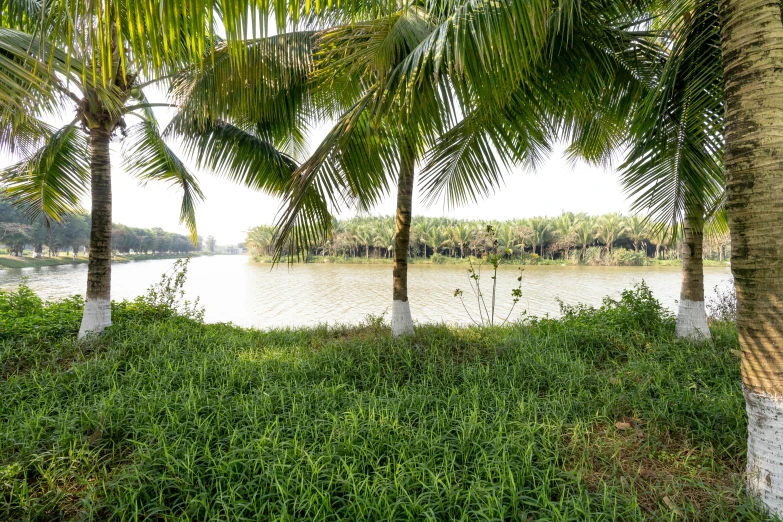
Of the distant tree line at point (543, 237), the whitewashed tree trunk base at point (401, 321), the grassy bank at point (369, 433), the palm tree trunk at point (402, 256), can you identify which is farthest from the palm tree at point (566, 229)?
the grassy bank at point (369, 433)

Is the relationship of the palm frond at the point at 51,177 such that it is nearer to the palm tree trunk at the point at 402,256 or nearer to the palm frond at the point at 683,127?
the palm tree trunk at the point at 402,256

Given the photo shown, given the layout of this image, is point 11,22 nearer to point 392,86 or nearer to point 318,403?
point 392,86

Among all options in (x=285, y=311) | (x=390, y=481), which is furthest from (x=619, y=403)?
(x=285, y=311)

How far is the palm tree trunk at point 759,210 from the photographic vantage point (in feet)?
5.94

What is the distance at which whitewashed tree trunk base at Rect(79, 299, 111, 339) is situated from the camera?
189 inches

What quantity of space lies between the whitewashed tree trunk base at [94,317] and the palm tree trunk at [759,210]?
638 cm

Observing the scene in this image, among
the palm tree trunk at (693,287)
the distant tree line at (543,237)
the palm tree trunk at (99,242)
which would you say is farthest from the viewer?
the distant tree line at (543,237)

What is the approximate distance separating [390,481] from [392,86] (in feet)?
8.51

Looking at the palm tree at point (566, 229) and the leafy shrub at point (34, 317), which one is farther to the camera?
the palm tree at point (566, 229)

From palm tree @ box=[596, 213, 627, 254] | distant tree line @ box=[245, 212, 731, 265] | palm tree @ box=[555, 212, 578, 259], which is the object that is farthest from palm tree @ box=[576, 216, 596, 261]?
palm tree @ box=[596, 213, 627, 254]

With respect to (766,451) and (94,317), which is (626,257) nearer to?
(766,451)

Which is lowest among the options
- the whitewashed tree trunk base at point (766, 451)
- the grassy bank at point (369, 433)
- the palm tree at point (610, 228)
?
the grassy bank at point (369, 433)

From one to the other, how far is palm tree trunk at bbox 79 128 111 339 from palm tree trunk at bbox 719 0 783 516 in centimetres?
629

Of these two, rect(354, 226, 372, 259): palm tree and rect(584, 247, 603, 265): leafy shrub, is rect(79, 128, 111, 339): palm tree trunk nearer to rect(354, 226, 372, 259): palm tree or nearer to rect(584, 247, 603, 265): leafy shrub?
rect(354, 226, 372, 259): palm tree
